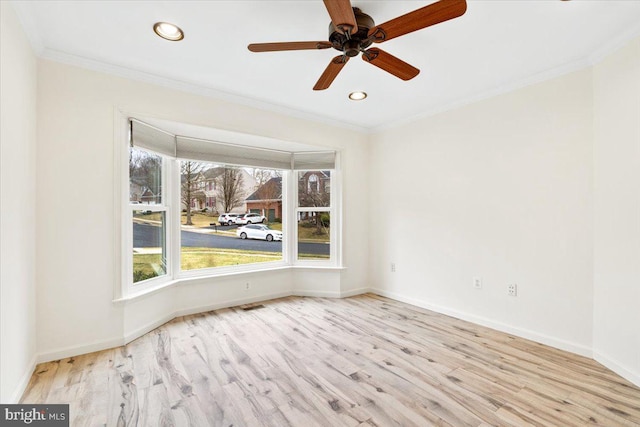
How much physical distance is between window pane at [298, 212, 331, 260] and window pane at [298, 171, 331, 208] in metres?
0.16

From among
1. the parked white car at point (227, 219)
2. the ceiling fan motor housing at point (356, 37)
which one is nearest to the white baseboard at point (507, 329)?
the parked white car at point (227, 219)

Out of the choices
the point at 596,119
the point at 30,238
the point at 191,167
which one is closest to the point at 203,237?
the point at 191,167

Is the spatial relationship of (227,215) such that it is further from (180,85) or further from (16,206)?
(16,206)

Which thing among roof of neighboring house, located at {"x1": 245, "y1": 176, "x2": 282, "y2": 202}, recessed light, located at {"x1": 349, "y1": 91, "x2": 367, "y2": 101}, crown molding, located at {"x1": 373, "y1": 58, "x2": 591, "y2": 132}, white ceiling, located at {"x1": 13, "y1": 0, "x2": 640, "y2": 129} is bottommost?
roof of neighboring house, located at {"x1": 245, "y1": 176, "x2": 282, "y2": 202}

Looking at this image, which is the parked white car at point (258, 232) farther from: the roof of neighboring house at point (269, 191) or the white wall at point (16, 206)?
the white wall at point (16, 206)

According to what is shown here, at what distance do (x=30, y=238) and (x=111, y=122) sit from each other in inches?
44.2

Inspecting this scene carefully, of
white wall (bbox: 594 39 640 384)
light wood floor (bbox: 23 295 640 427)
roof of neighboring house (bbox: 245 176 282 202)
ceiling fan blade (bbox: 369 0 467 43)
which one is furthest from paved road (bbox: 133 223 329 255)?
white wall (bbox: 594 39 640 384)

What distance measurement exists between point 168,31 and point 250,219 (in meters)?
2.50

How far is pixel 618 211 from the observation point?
2.20 m

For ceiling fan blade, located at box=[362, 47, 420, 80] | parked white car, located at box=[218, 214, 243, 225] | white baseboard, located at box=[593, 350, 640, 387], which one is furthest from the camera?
parked white car, located at box=[218, 214, 243, 225]

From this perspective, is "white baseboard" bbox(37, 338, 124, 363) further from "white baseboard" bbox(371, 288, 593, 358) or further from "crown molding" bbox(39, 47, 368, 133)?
"white baseboard" bbox(371, 288, 593, 358)

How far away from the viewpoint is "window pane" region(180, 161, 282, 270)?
3652 millimetres

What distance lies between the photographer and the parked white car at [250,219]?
13.5 feet

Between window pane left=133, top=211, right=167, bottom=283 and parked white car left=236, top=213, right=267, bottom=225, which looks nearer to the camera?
window pane left=133, top=211, right=167, bottom=283
